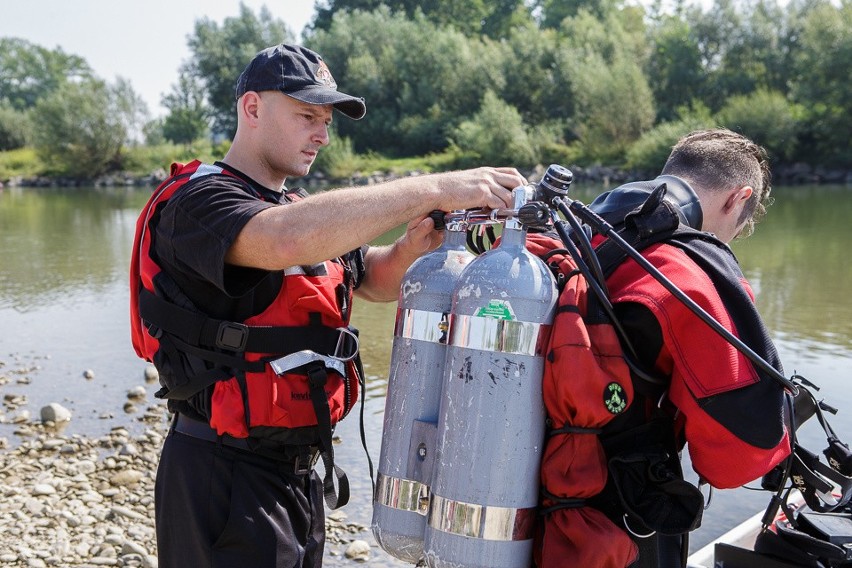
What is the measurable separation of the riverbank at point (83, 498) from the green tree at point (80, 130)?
2159 inches

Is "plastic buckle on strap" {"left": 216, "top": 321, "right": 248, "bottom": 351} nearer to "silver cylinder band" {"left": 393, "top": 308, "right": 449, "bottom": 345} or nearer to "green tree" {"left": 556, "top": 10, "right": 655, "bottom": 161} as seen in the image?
Answer: "silver cylinder band" {"left": 393, "top": 308, "right": 449, "bottom": 345}

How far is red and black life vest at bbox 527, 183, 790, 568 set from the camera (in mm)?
2029

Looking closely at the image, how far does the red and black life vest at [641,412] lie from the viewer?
2029 mm

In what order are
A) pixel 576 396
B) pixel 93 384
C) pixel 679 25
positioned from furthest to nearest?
pixel 679 25 → pixel 93 384 → pixel 576 396

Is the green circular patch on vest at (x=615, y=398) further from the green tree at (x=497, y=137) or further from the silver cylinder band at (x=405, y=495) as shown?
the green tree at (x=497, y=137)

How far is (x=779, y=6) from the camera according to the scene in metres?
50.2

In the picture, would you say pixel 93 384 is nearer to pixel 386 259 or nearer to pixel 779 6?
pixel 386 259

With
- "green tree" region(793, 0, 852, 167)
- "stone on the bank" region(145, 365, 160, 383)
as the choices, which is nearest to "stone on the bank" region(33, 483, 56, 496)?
"stone on the bank" region(145, 365, 160, 383)

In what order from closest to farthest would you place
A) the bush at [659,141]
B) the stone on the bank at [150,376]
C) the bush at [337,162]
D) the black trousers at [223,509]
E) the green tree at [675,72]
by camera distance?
the black trousers at [223,509], the stone on the bank at [150,376], the bush at [659,141], the bush at [337,162], the green tree at [675,72]

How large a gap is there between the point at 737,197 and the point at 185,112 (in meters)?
67.1

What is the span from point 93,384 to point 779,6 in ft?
167

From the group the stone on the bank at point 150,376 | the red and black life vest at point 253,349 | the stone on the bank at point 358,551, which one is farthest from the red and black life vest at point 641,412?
the stone on the bank at point 150,376

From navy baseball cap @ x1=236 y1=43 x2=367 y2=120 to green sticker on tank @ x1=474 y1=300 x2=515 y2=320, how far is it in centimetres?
104

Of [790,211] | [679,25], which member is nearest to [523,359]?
[790,211]
